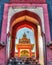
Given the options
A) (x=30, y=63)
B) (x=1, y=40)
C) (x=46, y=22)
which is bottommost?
(x=30, y=63)

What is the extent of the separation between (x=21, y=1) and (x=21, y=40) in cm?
1051

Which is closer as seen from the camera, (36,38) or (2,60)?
(2,60)

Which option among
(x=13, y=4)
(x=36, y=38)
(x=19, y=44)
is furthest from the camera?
(x=19, y=44)

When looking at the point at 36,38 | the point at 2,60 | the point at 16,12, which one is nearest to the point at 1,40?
the point at 2,60

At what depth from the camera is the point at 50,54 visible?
27.0ft

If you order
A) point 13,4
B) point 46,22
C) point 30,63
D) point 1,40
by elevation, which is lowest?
point 30,63

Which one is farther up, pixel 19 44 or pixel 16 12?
pixel 16 12

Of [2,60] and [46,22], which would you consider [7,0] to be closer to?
[46,22]

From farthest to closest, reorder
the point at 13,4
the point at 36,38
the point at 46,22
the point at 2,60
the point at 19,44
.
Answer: the point at 19,44 < the point at 36,38 < the point at 13,4 < the point at 46,22 < the point at 2,60

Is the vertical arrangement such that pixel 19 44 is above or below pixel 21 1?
below

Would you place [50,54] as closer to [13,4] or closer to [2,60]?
[2,60]

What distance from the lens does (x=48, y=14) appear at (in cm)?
945

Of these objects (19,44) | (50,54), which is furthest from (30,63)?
(19,44)

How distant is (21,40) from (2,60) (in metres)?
12.0
